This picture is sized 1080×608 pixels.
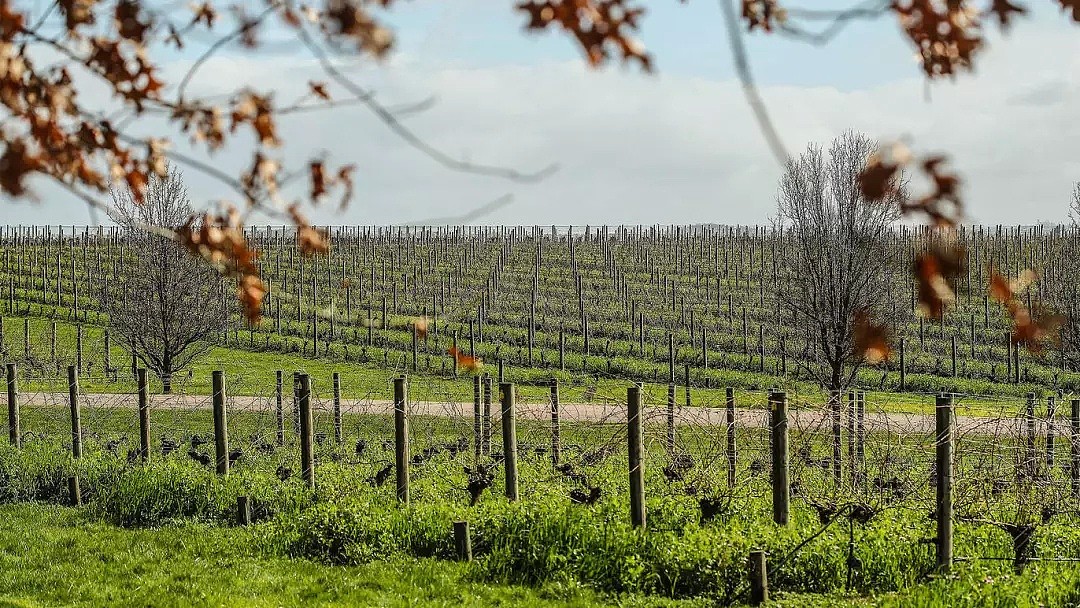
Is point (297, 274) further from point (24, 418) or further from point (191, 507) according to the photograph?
point (191, 507)

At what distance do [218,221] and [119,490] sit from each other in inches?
311

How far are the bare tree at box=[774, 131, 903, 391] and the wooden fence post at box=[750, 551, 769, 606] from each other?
417 inches

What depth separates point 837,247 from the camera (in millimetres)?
18172

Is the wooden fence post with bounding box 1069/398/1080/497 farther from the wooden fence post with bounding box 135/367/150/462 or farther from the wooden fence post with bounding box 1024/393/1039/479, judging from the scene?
the wooden fence post with bounding box 135/367/150/462

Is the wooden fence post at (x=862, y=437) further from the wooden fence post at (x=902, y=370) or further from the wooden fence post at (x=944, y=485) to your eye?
the wooden fence post at (x=902, y=370)

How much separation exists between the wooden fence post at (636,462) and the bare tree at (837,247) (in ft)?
30.4

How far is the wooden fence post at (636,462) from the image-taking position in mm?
8797

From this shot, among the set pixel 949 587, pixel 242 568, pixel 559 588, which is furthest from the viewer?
pixel 242 568

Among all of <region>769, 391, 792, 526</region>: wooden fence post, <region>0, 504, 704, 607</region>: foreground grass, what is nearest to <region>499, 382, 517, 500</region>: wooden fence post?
<region>0, 504, 704, 607</region>: foreground grass

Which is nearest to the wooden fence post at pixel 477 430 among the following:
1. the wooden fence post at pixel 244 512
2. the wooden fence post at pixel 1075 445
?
the wooden fence post at pixel 244 512

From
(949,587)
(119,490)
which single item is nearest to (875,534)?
(949,587)

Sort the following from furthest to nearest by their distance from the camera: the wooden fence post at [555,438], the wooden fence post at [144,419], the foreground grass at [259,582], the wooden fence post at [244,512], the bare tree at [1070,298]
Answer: the bare tree at [1070,298] < the wooden fence post at [144,419] < the wooden fence post at [555,438] < the wooden fence post at [244,512] < the foreground grass at [259,582]

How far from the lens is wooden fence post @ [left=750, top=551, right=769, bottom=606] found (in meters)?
7.51

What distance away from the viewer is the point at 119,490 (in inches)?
438
